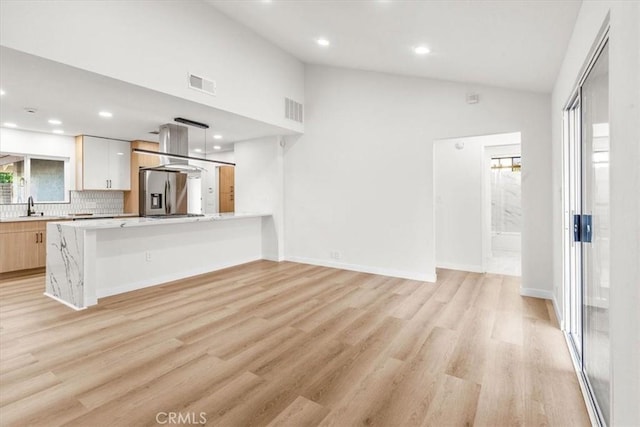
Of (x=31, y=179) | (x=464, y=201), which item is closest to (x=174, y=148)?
(x=31, y=179)

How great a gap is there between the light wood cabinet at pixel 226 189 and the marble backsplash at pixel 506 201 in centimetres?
694

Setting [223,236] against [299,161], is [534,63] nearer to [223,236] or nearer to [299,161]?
[299,161]

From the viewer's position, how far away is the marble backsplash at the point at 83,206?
5.66 meters

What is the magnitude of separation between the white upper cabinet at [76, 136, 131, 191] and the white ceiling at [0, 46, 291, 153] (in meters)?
0.27

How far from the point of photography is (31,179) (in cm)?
586

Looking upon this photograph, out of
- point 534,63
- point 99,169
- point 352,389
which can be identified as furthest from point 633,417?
point 99,169

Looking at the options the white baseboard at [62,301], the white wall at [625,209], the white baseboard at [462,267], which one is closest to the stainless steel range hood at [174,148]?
the white baseboard at [62,301]

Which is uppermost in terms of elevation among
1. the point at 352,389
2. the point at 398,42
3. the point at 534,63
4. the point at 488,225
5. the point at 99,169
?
the point at 398,42

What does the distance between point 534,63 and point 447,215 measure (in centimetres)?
293

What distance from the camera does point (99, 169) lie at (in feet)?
20.7

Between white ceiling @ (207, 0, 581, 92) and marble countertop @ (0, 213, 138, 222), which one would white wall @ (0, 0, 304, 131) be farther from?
marble countertop @ (0, 213, 138, 222)

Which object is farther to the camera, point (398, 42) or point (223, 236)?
point (223, 236)

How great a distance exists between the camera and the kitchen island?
354 cm

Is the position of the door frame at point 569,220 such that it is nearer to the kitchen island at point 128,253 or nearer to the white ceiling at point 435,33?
the white ceiling at point 435,33
